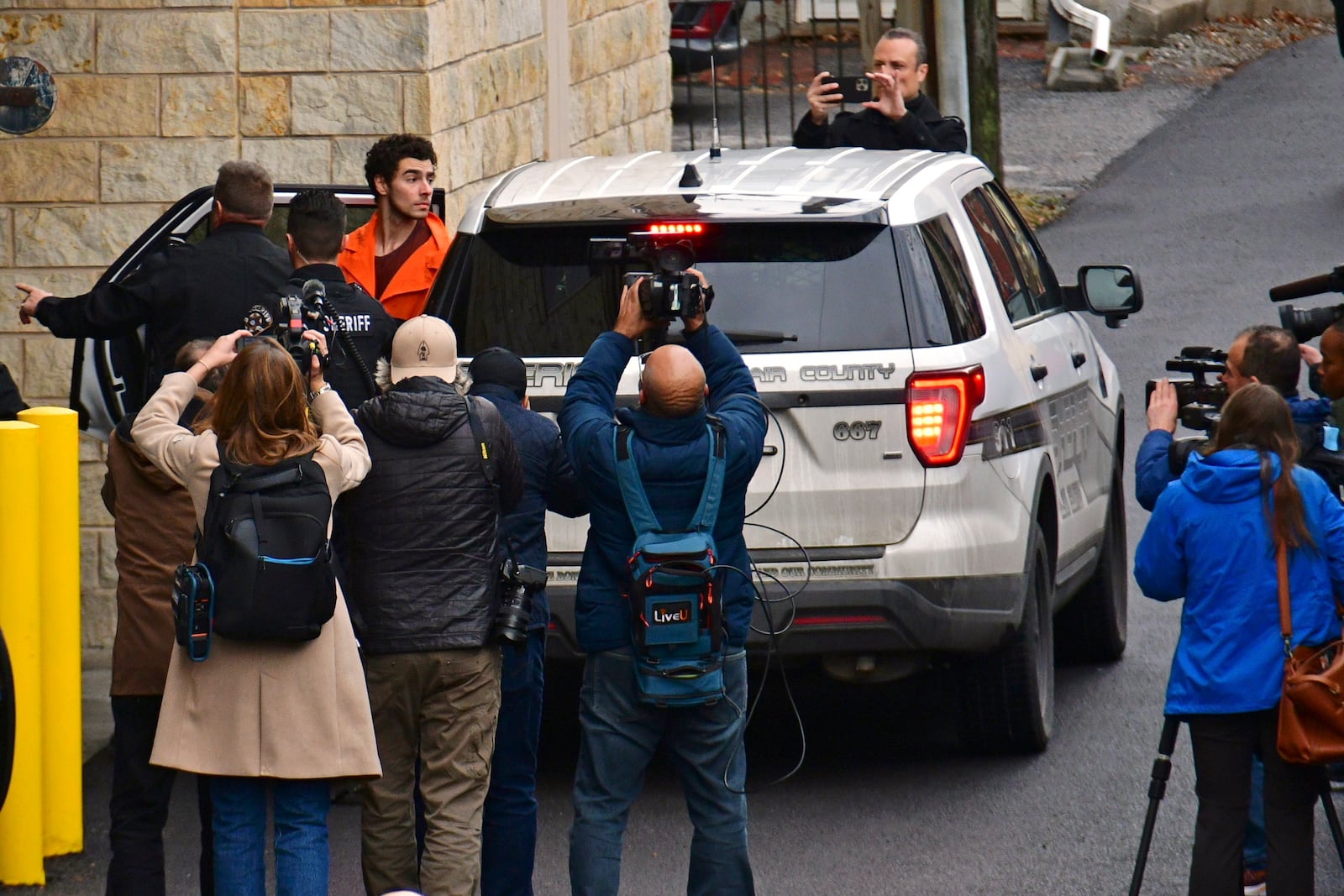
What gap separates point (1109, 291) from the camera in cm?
815

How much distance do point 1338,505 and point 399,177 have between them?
3.86 m

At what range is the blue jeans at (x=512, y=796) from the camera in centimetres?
588

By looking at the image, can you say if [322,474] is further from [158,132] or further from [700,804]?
[158,132]

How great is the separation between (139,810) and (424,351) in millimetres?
1513

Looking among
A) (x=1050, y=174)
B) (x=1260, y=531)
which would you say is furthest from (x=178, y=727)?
(x=1050, y=174)

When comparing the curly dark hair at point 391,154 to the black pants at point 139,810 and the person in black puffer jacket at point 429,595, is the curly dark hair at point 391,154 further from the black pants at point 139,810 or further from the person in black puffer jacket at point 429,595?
the black pants at point 139,810

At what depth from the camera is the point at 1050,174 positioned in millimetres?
20297

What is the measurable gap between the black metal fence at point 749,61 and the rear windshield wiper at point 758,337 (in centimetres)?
1225

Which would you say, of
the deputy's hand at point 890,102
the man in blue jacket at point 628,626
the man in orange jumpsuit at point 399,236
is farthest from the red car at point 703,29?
the man in blue jacket at point 628,626

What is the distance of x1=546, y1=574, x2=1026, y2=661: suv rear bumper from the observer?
21.4 ft

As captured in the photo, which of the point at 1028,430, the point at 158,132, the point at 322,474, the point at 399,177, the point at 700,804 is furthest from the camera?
the point at 158,132

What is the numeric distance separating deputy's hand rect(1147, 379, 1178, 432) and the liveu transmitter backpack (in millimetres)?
1372

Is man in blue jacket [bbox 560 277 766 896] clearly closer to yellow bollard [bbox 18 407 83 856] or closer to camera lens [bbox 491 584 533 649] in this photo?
camera lens [bbox 491 584 533 649]

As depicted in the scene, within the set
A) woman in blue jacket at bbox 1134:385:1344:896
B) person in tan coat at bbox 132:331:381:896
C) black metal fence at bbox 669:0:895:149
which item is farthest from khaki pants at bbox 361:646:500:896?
black metal fence at bbox 669:0:895:149
